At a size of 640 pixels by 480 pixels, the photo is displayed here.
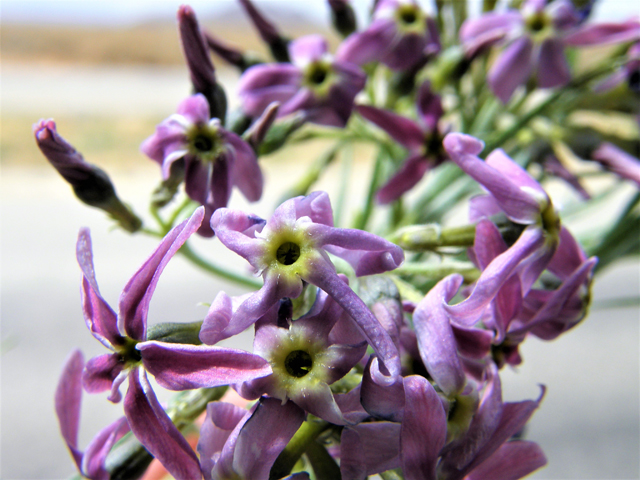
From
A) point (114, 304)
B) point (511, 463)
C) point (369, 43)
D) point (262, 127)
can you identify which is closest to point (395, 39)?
point (369, 43)

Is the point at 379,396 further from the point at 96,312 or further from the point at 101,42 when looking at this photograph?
the point at 101,42

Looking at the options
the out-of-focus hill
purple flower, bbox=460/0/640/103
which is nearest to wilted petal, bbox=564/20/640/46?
purple flower, bbox=460/0/640/103

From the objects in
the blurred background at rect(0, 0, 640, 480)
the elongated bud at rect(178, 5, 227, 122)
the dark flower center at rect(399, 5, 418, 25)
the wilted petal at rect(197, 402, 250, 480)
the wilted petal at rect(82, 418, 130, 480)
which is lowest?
the blurred background at rect(0, 0, 640, 480)

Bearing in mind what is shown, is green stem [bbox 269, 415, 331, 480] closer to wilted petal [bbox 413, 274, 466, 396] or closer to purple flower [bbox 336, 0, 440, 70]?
wilted petal [bbox 413, 274, 466, 396]

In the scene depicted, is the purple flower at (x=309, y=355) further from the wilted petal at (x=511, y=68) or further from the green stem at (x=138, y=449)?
the wilted petal at (x=511, y=68)

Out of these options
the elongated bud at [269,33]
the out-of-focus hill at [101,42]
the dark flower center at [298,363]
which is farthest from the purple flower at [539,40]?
the out-of-focus hill at [101,42]

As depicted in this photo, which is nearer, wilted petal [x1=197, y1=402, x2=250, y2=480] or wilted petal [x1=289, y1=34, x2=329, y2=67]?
wilted petal [x1=197, y1=402, x2=250, y2=480]

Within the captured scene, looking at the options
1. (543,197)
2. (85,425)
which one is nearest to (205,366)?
(543,197)

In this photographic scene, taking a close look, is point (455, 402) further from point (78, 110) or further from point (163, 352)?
point (78, 110)
